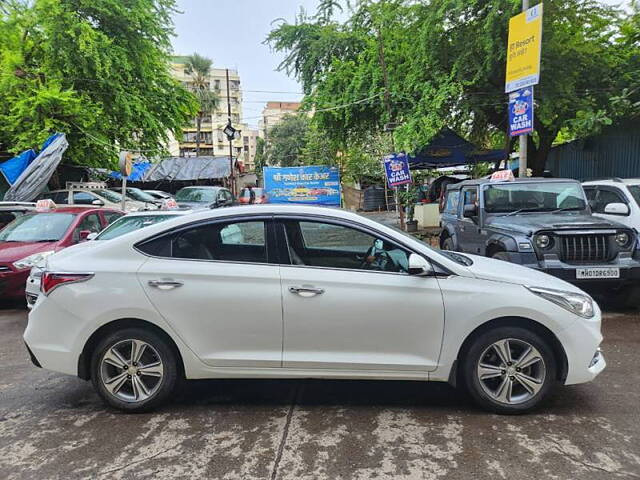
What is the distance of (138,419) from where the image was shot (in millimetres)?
3564

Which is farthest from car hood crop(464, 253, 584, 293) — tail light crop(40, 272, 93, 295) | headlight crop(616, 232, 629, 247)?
headlight crop(616, 232, 629, 247)

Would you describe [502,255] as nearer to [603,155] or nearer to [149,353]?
[149,353]

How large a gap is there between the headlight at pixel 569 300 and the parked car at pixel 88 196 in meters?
13.4

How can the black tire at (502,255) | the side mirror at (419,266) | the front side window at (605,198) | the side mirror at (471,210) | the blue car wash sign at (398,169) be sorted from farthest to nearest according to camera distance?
1. the blue car wash sign at (398,169)
2. the front side window at (605,198)
3. the side mirror at (471,210)
4. the black tire at (502,255)
5. the side mirror at (419,266)

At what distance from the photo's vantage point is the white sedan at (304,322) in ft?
11.3

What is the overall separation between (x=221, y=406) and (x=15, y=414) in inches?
64.1

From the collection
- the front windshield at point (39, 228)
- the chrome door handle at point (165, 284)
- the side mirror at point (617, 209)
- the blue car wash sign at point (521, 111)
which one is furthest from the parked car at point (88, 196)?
the side mirror at point (617, 209)

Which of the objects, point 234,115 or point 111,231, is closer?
point 111,231

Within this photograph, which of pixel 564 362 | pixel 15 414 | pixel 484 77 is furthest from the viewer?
pixel 484 77

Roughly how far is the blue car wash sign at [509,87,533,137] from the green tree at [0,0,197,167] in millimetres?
11271

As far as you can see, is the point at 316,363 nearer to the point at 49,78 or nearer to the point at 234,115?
the point at 49,78

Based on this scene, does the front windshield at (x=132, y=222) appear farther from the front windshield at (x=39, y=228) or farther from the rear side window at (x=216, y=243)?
the rear side window at (x=216, y=243)

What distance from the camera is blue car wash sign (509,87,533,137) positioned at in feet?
30.7

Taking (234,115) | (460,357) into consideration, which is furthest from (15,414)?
(234,115)
